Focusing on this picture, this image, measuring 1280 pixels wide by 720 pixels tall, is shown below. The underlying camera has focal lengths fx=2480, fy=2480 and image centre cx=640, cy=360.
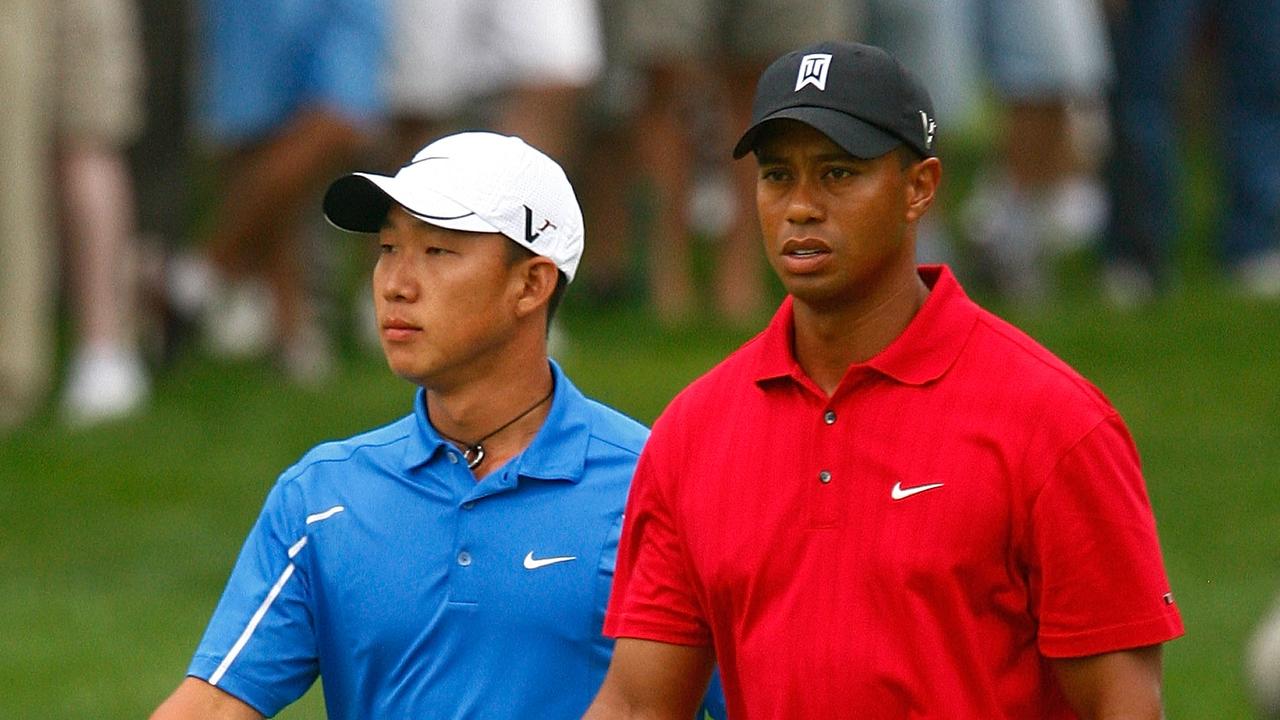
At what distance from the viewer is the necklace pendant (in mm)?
4266

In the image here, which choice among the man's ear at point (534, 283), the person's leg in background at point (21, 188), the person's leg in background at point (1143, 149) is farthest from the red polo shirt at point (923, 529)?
the person's leg in background at point (1143, 149)

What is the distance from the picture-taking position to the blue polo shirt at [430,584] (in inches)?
161

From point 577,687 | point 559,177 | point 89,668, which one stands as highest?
point 559,177

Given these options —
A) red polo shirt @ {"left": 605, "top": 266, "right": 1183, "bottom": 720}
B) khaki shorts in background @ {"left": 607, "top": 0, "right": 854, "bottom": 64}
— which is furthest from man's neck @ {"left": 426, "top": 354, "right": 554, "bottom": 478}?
khaki shorts in background @ {"left": 607, "top": 0, "right": 854, "bottom": 64}

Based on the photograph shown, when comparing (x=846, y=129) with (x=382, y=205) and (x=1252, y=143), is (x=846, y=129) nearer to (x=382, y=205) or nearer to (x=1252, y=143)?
(x=382, y=205)

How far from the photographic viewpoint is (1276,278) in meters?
11.2

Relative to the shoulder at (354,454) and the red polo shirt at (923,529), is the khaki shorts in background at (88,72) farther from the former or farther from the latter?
the red polo shirt at (923,529)

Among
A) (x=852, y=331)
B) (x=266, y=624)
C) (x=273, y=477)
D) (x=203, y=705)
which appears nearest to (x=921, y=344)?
(x=852, y=331)

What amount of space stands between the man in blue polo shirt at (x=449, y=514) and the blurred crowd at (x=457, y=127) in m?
5.15

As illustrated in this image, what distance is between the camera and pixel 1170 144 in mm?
11125

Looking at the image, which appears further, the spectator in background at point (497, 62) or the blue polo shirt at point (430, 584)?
the spectator in background at point (497, 62)

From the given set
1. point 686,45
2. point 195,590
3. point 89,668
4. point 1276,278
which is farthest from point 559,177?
point 1276,278

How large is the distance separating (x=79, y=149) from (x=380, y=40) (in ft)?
4.02

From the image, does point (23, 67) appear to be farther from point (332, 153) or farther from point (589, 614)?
point (589, 614)
